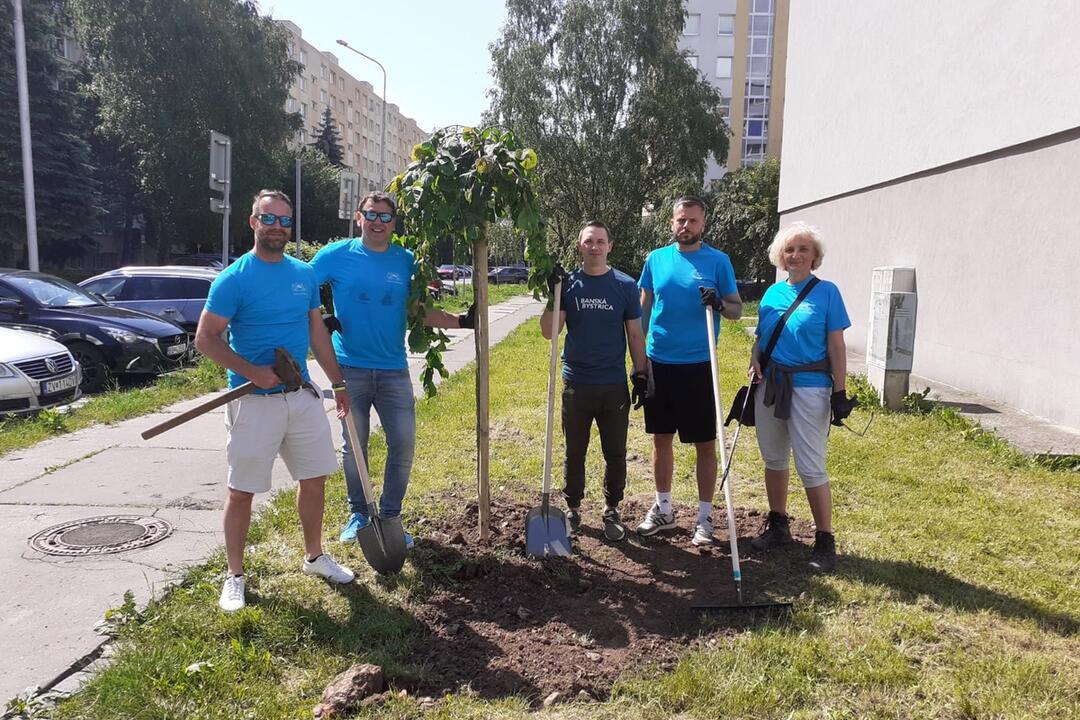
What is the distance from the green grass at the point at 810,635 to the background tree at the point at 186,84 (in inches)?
1162

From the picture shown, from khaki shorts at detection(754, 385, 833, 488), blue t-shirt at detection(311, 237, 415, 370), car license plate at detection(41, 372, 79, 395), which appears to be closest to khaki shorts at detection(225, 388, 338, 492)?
blue t-shirt at detection(311, 237, 415, 370)

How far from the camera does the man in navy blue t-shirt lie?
4.18 meters

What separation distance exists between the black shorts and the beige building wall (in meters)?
5.16

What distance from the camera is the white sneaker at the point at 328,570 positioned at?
3795 mm

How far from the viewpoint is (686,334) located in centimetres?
429

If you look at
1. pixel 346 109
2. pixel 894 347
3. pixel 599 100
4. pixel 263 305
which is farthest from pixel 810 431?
pixel 346 109

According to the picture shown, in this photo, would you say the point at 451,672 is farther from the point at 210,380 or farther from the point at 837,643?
the point at 210,380

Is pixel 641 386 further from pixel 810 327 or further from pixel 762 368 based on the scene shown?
pixel 810 327

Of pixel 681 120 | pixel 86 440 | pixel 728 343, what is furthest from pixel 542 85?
pixel 86 440

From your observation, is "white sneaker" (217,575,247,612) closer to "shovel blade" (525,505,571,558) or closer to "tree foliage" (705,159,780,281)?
"shovel blade" (525,505,571,558)

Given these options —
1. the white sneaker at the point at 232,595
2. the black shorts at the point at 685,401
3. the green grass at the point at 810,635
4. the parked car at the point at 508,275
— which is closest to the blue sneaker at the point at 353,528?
the green grass at the point at 810,635

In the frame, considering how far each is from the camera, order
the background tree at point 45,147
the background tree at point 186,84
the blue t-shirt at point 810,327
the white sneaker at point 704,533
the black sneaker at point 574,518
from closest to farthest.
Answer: the blue t-shirt at point 810,327, the white sneaker at point 704,533, the black sneaker at point 574,518, the background tree at point 45,147, the background tree at point 186,84

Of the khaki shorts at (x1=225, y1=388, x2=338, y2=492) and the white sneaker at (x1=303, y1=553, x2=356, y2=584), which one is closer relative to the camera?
the khaki shorts at (x1=225, y1=388, x2=338, y2=492)

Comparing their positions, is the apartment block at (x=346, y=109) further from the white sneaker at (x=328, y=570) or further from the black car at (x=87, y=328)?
the white sneaker at (x=328, y=570)
